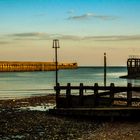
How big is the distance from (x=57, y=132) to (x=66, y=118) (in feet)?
14.0

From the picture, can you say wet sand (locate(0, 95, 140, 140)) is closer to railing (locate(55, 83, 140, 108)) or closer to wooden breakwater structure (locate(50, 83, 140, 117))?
wooden breakwater structure (locate(50, 83, 140, 117))

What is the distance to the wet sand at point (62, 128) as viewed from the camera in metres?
18.3

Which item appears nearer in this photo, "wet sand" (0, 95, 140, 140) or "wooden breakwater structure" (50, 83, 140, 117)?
"wet sand" (0, 95, 140, 140)

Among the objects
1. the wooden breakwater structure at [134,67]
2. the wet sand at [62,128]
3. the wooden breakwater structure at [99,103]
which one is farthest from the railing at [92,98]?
the wooden breakwater structure at [134,67]

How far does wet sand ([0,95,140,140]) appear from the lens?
1827 cm

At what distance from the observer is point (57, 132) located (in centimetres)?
1933

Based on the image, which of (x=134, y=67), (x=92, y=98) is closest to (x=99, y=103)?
(x=92, y=98)

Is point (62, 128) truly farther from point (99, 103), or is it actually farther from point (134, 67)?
point (134, 67)

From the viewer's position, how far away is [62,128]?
67.1 ft

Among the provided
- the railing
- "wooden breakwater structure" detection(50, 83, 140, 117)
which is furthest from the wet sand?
the railing

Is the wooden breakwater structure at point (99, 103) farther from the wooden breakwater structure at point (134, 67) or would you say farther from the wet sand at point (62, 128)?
the wooden breakwater structure at point (134, 67)

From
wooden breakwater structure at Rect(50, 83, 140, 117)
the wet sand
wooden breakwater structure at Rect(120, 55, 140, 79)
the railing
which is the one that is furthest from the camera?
wooden breakwater structure at Rect(120, 55, 140, 79)

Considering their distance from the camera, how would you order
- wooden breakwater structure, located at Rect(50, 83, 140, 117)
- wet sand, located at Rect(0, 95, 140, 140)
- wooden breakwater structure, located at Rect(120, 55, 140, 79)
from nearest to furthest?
1. wet sand, located at Rect(0, 95, 140, 140)
2. wooden breakwater structure, located at Rect(50, 83, 140, 117)
3. wooden breakwater structure, located at Rect(120, 55, 140, 79)

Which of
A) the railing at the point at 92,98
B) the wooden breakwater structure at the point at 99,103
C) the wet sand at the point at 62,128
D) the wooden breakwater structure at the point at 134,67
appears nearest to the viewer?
the wet sand at the point at 62,128
